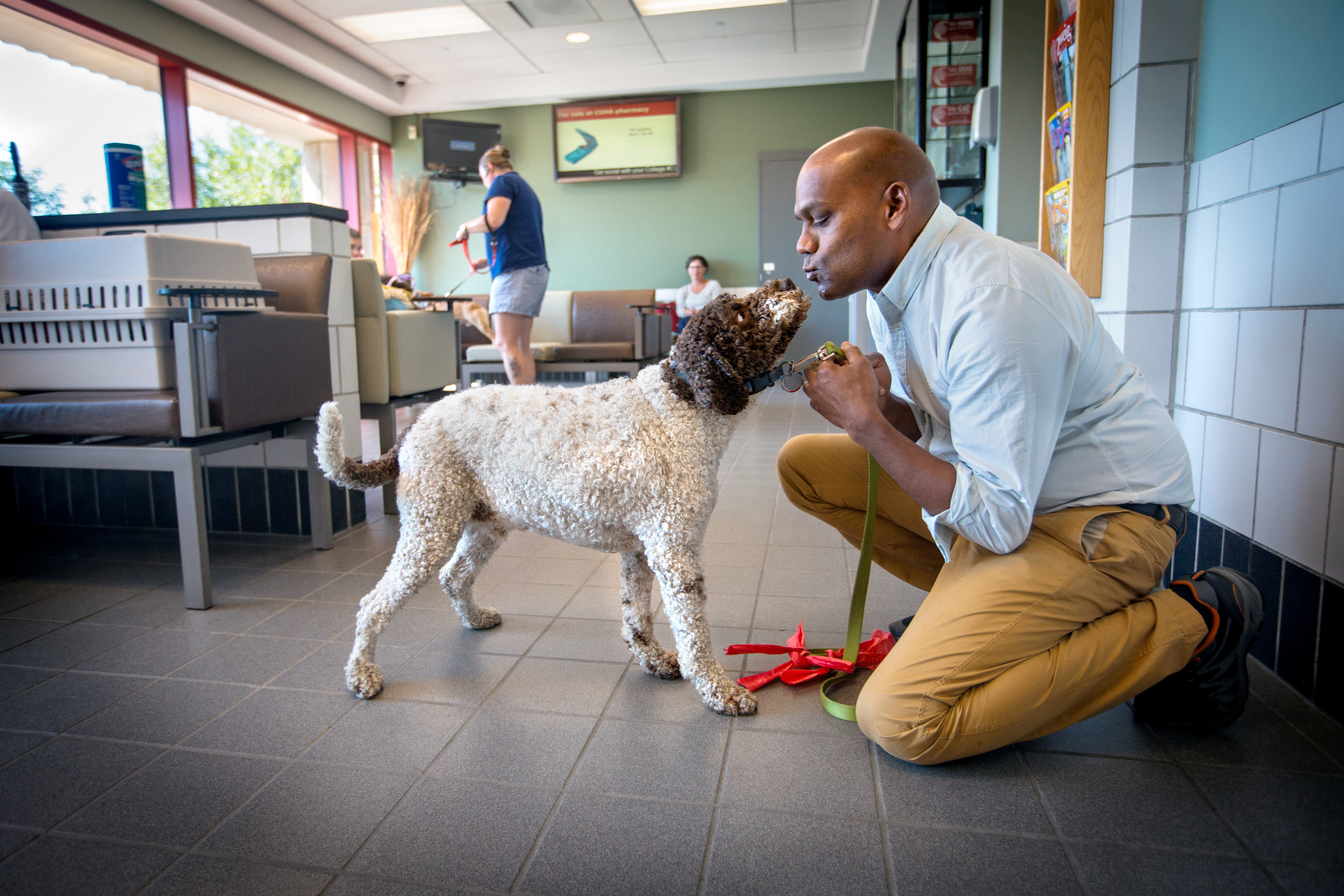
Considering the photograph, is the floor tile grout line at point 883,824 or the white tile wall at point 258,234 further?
the white tile wall at point 258,234

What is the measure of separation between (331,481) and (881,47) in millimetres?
6528

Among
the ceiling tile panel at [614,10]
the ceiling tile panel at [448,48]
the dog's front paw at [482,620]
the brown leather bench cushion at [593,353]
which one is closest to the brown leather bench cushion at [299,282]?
the dog's front paw at [482,620]

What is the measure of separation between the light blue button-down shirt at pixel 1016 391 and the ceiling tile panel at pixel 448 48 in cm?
692

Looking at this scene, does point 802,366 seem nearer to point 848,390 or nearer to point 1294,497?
point 848,390

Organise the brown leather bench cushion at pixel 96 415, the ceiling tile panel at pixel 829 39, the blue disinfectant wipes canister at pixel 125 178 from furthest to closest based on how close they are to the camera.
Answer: the ceiling tile panel at pixel 829 39
the blue disinfectant wipes canister at pixel 125 178
the brown leather bench cushion at pixel 96 415

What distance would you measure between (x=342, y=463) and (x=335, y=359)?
1338mm

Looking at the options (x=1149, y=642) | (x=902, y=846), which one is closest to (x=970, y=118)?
(x=1149, y=642)

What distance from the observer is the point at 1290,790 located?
1255mm

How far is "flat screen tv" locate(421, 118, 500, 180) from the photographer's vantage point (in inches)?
331

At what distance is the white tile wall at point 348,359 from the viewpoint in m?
2.94

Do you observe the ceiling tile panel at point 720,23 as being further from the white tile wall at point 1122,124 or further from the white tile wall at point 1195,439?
the white tile wall at point 1195,439

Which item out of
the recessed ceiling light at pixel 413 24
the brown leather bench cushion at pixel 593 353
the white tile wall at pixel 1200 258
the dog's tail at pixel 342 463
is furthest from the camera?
the recessed ceiling light at pixel 413 24

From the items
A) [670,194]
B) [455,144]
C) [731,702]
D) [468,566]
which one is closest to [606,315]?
[670,194]

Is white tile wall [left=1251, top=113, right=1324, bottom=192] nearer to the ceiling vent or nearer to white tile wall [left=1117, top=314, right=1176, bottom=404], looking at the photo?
white tile wall [left=1117, top=314, right=1176, bottom=404]
